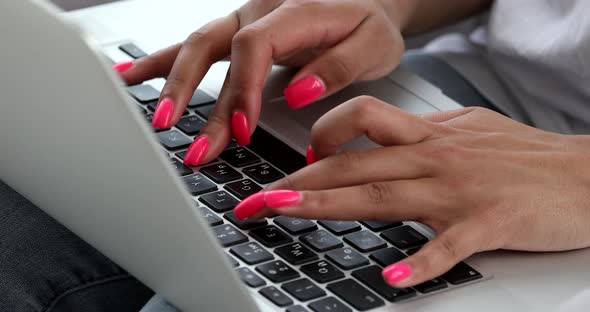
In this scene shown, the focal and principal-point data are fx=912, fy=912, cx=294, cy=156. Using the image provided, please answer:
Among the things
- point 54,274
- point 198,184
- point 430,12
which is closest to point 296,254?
point 198,184

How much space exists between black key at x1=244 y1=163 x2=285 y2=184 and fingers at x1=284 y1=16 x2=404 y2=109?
0.23 ft

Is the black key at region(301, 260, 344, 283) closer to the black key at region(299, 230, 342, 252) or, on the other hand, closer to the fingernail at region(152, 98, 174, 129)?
the black key at region(299, 230, 342, 252)

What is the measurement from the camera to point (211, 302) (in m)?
0.52

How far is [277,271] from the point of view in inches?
23.0

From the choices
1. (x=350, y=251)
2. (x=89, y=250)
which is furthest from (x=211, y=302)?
(x=89, y=250)

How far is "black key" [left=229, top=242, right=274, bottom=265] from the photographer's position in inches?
23.4

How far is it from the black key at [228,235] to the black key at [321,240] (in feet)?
0.14

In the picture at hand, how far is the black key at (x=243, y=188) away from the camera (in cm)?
68

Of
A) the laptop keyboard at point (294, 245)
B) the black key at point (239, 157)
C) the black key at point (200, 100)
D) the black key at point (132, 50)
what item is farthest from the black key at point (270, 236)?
the black key at point (132, 50)

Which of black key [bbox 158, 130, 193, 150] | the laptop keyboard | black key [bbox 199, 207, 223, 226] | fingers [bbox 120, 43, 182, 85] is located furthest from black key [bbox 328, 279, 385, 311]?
fingers [bbox 120, 43, 182, 85]

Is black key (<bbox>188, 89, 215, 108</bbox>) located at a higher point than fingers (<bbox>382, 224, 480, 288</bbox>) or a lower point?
higher

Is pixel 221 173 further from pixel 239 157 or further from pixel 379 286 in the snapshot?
pixel 379 286

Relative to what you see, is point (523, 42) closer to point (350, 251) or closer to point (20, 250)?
point (350, 251)

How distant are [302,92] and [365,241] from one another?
18 centimetres
